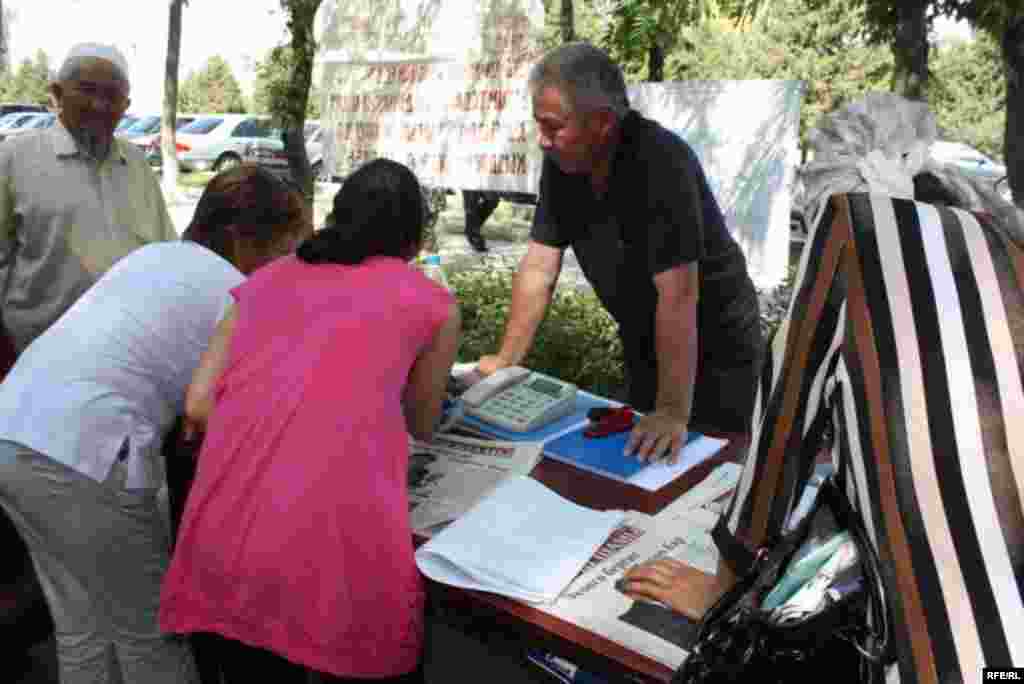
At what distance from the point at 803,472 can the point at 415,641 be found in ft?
2.50

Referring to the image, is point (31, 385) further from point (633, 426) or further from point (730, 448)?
point (730, 448)

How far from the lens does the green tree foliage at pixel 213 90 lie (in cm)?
3519

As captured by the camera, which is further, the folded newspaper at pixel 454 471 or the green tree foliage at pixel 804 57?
the green tree foliage at pixel 804 57

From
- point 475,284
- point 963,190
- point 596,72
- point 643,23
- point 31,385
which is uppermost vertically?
point 643,23

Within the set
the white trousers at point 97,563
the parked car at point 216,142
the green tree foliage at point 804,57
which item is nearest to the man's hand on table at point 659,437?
the white trousers at point 97,563

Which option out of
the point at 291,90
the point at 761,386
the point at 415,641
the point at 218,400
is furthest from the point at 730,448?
the point at 291,90

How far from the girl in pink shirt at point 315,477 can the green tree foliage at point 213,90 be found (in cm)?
3643

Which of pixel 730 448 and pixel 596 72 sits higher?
pixel 596 72

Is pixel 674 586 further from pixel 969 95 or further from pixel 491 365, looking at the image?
pixel 969 95

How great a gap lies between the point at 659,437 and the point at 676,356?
0.19m

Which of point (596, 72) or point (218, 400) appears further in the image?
point (596, 72)

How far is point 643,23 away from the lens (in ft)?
11.4

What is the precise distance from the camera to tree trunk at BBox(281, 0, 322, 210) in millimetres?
4883

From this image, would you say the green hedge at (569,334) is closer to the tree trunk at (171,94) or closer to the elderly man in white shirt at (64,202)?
the elderly man in white shirt at (64,202)
